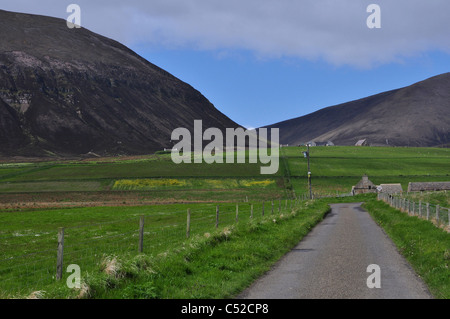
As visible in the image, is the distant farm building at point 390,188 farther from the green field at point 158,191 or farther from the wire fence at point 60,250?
the wire fence at point 60,250

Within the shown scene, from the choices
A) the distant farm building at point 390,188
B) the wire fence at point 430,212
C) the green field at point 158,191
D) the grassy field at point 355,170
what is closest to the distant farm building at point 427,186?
the distant farm building at point 390,188

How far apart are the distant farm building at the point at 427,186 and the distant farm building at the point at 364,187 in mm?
8154

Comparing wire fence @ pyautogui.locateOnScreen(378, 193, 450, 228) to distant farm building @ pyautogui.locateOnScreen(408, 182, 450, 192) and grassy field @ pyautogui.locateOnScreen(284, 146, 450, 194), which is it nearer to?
grassy field @ pyautogui.locateOnScreen(284, 146, 450, 194)

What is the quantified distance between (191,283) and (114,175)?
369 ft

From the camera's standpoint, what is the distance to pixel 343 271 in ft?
54.6

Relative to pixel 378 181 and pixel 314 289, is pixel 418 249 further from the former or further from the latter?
pixel 378 181

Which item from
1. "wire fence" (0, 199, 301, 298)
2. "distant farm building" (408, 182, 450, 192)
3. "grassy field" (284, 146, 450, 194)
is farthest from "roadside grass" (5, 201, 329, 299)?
"distant farm building" (408, 182, 450, 192)

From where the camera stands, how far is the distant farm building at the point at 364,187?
384ft

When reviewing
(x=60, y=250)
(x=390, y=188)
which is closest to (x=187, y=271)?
(x=60, y=250)

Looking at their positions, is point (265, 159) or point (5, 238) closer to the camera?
point (5, 238)

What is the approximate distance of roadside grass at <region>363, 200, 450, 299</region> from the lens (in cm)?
1472

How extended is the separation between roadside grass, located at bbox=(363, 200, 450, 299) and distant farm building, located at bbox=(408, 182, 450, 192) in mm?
88481

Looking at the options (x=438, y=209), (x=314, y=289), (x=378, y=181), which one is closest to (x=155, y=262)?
(x=314, y=289)
